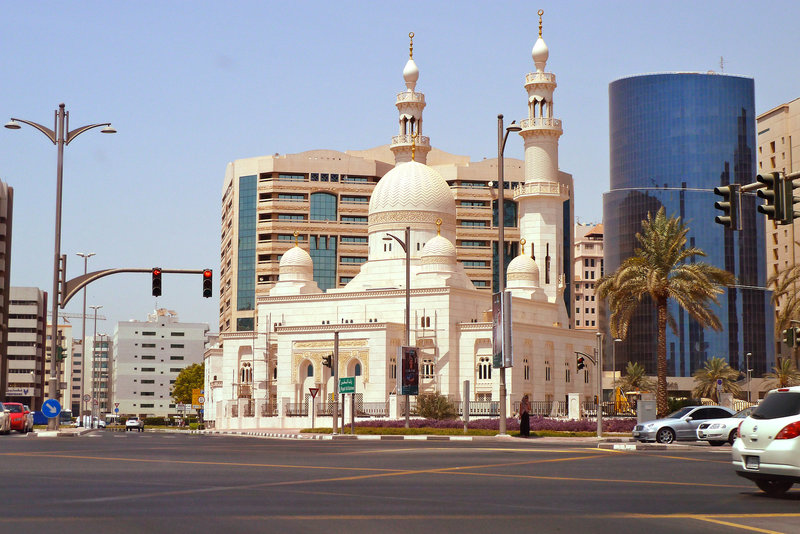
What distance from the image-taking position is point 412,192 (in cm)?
7762

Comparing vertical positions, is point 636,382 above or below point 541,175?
below

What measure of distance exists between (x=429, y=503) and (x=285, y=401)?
56571mm

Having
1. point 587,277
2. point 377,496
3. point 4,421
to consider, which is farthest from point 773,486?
point 587,277

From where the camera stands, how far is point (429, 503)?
13.5m

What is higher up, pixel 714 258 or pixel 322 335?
pixel 714 258

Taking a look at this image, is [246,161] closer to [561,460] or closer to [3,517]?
[561,460]

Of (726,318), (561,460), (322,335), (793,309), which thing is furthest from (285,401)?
(726,318)

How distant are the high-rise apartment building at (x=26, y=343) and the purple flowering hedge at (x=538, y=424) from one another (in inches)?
3482

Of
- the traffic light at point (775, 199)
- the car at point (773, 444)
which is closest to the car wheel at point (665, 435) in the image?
the traffic light at point (775, 199)

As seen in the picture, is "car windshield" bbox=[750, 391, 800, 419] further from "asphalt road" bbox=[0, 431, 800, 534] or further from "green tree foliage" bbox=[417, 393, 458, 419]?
"green tree foliage" bbox=[417, 393, 458, 419]

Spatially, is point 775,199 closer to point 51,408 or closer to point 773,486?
point 773,486

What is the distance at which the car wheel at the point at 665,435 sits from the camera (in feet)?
114

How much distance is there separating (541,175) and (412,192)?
9.21 metres

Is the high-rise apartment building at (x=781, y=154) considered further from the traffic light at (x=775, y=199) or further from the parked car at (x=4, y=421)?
the traffic light at (x=775, y=199)
